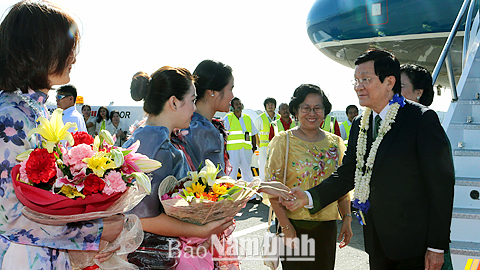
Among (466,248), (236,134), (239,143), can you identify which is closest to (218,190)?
(466,248)

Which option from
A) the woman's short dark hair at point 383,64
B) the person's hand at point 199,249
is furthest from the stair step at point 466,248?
the person's hand at point 199,249

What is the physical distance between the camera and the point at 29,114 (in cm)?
152

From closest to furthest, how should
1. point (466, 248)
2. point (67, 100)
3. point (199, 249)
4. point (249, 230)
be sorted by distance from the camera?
point (199, 249) < point (466, 248) < point (67, 100) < point (249, 230)

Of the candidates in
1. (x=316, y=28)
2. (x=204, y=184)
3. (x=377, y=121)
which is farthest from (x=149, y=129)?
(x=316, y=28)

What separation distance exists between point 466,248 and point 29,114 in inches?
141

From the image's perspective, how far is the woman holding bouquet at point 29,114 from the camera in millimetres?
1444

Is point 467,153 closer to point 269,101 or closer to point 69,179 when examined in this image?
point 69,179

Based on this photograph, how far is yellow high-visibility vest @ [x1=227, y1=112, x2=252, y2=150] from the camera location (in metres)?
8.37

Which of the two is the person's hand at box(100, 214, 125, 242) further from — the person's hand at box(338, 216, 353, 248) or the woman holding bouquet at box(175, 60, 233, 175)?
the person's hand at box(338, 216, 353, 248)

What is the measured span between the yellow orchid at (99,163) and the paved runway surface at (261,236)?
10.9 ft

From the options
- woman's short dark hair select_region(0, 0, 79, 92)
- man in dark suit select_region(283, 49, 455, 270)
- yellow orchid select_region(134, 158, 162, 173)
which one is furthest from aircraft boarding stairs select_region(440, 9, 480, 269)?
woman's short dark hair select_region(0, 0, 79, 92)

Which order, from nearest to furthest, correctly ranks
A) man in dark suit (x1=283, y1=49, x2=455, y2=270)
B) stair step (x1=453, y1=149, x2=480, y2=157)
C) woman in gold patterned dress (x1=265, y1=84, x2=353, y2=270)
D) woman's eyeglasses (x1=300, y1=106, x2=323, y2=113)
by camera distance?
man in dark suit (x1=283, y1=49, x2=455, y2=270)
woman in gold patterned dress (x1=265, y1=84, x2=353, y2=270)
woman's eyeglasses (x1=300, y1=106, x2=323, y2=113)
stair step (x1=453, y1=149, x2=480, y2=157)

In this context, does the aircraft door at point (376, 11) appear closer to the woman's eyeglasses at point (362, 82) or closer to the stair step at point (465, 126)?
the stair step at point (465, 126)

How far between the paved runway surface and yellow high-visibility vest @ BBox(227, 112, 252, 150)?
1343 mm
